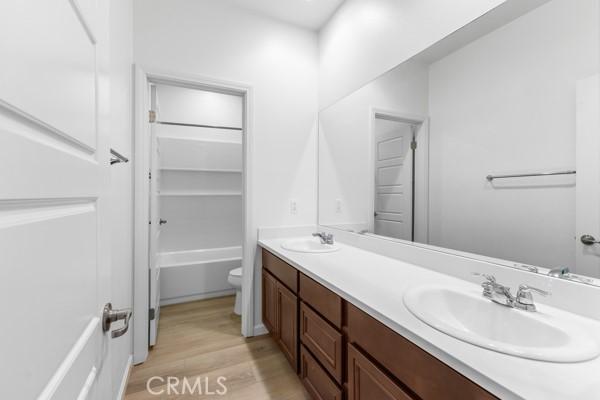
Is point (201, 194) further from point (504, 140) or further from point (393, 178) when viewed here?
point (504, 140)

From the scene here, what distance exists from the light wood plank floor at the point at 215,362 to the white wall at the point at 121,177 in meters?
0.21

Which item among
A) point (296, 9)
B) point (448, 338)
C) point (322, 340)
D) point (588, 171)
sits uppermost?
point (296, 9)

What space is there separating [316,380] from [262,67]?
2.25m

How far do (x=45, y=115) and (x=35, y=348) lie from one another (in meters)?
0.33

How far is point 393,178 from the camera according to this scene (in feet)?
5.65

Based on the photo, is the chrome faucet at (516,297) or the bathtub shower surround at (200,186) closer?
the chrome faucet at (516,297)

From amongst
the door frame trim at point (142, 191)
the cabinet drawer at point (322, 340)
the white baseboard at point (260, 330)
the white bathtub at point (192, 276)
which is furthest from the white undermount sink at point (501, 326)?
the white bathtub at point (192, 276)

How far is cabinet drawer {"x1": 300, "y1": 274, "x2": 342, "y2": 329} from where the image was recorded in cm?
121

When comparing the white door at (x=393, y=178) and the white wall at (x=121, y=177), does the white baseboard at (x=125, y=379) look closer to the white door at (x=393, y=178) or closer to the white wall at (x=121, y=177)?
the white wall at (x=121, y=177)

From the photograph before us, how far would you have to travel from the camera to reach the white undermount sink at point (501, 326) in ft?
2.26

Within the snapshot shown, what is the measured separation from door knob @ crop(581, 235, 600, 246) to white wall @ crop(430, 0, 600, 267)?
0.03 metres

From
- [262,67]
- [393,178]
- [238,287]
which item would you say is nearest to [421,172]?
[393,178]

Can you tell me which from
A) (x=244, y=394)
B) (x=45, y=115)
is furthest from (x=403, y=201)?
(x=45, y=115)

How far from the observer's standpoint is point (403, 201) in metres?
1.66
